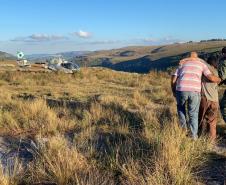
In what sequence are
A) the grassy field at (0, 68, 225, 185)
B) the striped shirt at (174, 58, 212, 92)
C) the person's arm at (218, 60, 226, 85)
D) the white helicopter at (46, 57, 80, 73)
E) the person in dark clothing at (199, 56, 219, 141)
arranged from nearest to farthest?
the grassy field at (0, 68, 225, 185) < the striped shirt at (174, 58, 212, 92) < the person in dark clothing at (199, 56, 219, 141) < the person's arm at (218, 60, 226, 85) < the white helicopter at (46, 57, 80, 73)

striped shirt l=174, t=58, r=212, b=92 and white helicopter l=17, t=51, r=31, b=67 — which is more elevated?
striped shirt l=174, t=58, r=212, b=92

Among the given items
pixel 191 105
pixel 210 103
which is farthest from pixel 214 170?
pixel 210 103

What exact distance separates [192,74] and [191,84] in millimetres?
187

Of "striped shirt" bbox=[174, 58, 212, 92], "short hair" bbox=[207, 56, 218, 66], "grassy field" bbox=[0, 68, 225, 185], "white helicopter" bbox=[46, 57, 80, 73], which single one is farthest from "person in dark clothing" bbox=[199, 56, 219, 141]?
"white helicopter" bbox=[46, 57, 80, 73]

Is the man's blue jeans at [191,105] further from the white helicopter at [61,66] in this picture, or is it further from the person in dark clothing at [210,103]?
the white helicopter at [61,66]

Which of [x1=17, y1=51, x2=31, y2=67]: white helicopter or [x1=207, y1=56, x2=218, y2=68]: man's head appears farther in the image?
[x1=17, y1=51, x2=31, y2=67]: white helicopter

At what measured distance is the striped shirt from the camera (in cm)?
938

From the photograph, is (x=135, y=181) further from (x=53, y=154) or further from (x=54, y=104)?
(x=54, y=104)

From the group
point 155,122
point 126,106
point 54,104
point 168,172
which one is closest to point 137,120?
point 155,122

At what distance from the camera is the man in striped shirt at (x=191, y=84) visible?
369 inches

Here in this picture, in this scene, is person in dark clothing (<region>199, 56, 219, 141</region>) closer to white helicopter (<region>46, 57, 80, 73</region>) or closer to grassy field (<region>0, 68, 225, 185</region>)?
grassy field (<region>0, 68, 225, 185</region>)

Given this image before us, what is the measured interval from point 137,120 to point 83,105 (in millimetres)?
2985

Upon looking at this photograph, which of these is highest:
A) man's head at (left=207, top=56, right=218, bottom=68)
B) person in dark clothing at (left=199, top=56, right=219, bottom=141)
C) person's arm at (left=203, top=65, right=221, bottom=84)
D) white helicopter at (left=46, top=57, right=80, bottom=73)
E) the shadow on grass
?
man's head at (left=207, top=56, right=218, bottom=68)

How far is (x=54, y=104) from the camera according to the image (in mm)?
15375
